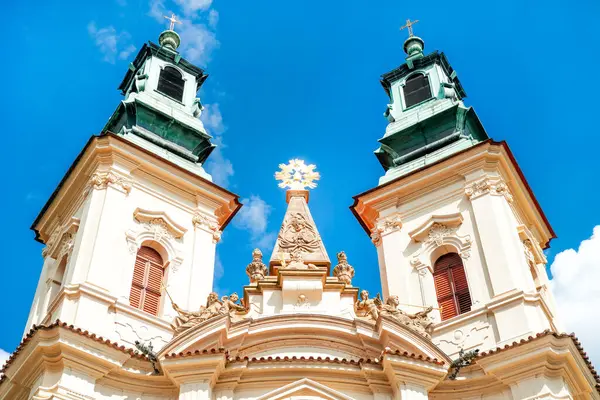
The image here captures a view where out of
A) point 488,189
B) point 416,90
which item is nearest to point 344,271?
point 488,189

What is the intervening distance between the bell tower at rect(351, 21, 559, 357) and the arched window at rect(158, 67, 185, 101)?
5974 millimetres

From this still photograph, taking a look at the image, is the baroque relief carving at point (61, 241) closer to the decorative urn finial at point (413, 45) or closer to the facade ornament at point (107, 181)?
the facade ornament at point (107, 181)

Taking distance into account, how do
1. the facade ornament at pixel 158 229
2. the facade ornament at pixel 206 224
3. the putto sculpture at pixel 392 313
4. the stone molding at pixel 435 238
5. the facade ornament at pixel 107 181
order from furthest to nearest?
the facade ornament at pixel 206 224 → the facade ornament at pixel 158 229 → the facade ornament at pixel 107 181 → the stone molding at pixel 435 238 → the putto sculpture at pixel 392 313

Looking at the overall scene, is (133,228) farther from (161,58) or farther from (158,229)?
(161,58)

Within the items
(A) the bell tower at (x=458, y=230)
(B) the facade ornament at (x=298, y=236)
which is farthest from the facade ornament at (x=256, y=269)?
(A) the bell tower at (x=458, y=230)

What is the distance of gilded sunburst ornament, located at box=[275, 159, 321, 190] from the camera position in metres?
20.6

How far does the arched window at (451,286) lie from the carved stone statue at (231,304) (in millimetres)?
4608

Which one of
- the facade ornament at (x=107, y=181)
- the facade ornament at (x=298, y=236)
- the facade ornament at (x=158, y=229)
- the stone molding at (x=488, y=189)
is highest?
the facade ornament at (x=107, y=181)

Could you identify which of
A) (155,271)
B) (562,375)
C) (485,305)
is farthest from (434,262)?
(155,271)

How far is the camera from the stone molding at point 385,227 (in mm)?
20781

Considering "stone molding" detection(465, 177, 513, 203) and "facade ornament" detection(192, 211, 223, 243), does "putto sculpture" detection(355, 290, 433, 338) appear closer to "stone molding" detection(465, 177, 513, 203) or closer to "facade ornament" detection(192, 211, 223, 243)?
"stone molding" detection(465, 177, 513, 203)

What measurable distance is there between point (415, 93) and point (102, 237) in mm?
10832

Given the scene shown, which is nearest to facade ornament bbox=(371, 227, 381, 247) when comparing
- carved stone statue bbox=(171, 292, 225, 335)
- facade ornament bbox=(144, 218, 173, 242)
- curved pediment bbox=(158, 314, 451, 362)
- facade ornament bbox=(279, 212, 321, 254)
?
facade ornament bbox=(279, 212, 321, 254)

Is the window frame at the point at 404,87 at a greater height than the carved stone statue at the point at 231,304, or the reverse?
the window frame at the point at 404,87
